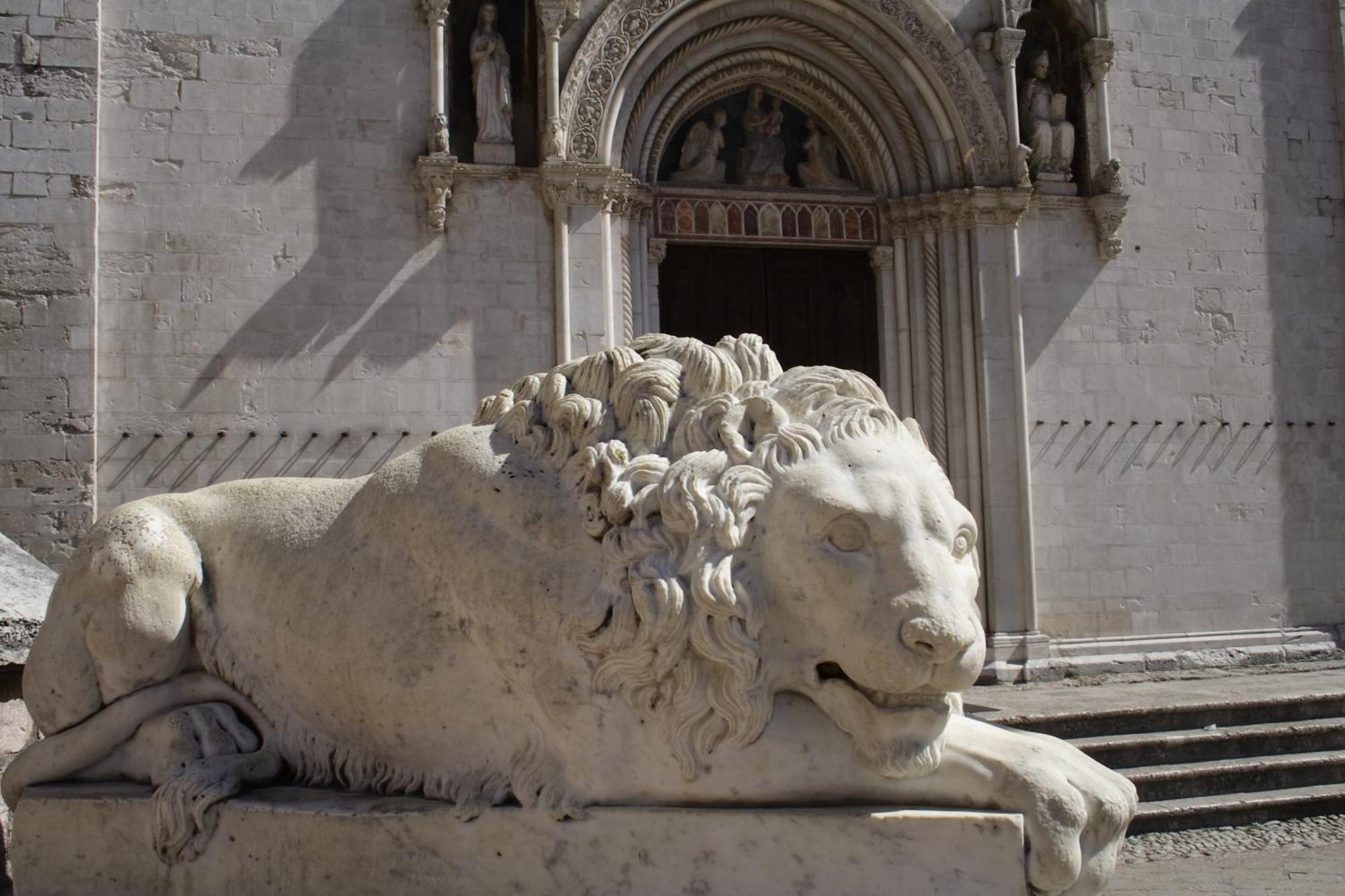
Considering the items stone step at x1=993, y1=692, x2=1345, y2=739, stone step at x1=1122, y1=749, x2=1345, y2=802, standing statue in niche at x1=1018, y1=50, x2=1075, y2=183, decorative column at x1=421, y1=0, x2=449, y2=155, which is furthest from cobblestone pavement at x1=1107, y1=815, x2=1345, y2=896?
decorative column at x1=421, y1=0, x2=449, y2=155

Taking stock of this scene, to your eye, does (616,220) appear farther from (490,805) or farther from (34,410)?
(490,805)

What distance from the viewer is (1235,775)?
620cm

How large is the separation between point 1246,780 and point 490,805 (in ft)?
15.7

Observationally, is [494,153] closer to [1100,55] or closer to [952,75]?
[952,75]

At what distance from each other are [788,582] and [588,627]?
0.43m

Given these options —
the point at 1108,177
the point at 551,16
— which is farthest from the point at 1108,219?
the point at 551,16

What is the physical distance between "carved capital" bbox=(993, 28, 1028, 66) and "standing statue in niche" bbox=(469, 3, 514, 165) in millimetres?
4210

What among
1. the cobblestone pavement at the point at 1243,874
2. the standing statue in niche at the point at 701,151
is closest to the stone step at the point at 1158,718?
the cobblestone pavement at the point at 1243,874

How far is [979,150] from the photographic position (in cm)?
1083

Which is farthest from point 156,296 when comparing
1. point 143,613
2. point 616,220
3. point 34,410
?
point 143,613

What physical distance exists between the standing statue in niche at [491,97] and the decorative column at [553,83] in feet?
1.06

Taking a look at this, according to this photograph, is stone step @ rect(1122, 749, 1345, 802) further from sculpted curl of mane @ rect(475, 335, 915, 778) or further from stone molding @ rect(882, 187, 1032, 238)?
stone molding @ rect(882, 187, 1032, 238)

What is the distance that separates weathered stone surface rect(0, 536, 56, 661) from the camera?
13.8 feet

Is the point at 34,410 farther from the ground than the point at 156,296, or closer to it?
closer to it
